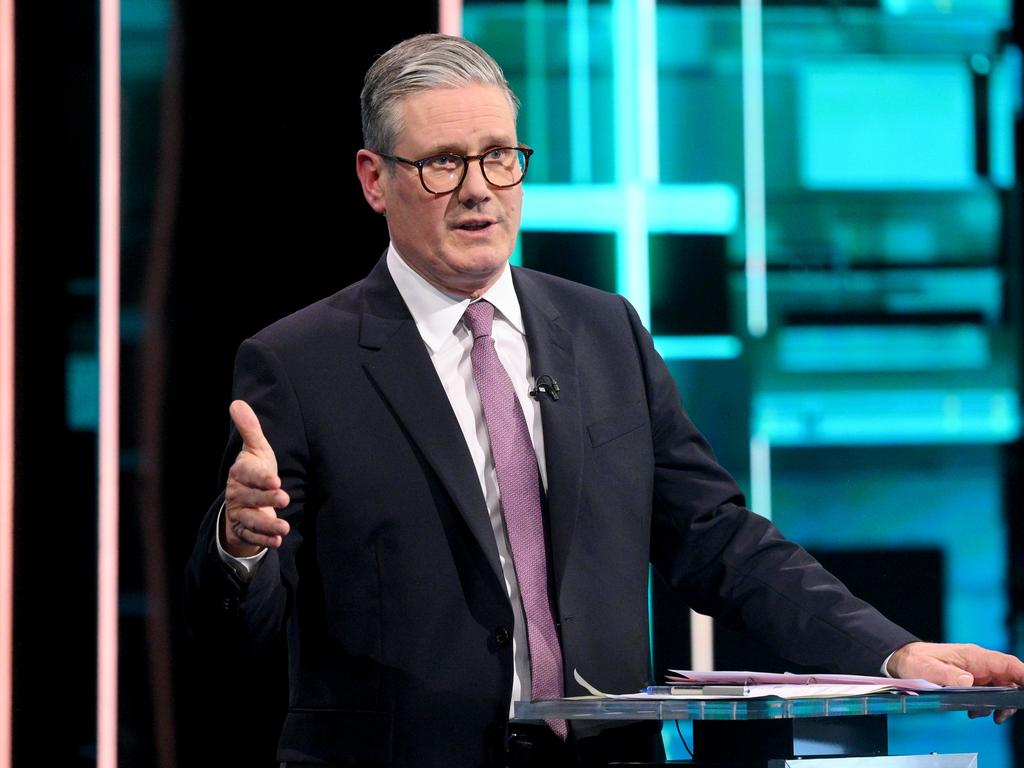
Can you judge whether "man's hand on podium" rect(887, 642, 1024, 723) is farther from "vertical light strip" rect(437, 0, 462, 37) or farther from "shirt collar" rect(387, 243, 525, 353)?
"vertical light strip" rect(437, 0, 462, 37)

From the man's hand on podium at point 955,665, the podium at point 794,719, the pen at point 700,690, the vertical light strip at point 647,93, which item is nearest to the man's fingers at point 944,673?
the man's hand on podium at point 955,665

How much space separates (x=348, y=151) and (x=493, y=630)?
4.26 feet

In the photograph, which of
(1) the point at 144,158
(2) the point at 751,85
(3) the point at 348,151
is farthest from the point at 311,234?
(2) the point at 751,85

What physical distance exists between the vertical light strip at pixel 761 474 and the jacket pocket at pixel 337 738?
140 centimetres

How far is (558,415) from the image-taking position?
6.03 ft

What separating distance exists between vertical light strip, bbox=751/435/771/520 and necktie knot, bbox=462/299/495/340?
3.94 feet

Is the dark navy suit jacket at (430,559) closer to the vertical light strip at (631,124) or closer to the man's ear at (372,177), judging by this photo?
the man's ear at (372,177)

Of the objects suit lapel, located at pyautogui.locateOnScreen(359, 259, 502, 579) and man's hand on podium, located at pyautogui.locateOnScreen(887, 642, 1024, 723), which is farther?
suit lapel, located at pyautogui.locateOnScreen(359, 259, 502, 579)

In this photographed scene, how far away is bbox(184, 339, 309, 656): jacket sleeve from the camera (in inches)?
64.6

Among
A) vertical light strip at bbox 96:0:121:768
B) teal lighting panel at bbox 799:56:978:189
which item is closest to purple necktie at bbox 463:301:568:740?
vertical light strip at bbox 96:0:121:768

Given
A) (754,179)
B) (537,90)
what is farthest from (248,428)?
(754,179)

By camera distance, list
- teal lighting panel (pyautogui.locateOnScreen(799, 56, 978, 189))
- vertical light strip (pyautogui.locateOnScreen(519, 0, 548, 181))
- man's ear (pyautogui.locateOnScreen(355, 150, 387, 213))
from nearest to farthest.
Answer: man's ear (pyautogui.locateOnScreen(355, 150, 387, 213)) < vertical light strip (pyautogui.locateOnScreen(519, 0, 548, 181)) < teal lighting panel (pyautogui.locateOnScreen(799, 56, 978, 189))

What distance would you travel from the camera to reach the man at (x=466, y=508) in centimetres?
174

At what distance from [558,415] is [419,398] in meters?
0.18
